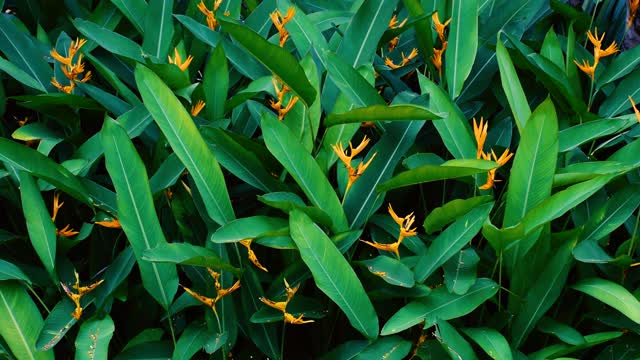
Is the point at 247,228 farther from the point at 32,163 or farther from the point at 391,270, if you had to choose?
the point at 32,163

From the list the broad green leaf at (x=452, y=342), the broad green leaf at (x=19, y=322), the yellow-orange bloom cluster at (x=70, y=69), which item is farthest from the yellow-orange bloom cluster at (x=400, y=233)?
the yellow-orange bloom cluster at (x=70, y=69)

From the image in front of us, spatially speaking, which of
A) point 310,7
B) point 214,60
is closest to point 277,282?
point 214,60

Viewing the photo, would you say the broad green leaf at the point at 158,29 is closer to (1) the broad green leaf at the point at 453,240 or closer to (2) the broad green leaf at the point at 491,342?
(1) the broad green leaf at the point at 453,240

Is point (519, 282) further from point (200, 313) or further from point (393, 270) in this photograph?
point (200, 313)

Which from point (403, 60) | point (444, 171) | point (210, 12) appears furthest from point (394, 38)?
point (444, 171)

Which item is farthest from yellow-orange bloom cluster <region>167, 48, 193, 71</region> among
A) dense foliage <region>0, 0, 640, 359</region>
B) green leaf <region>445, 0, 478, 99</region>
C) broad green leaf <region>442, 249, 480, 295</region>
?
broad green leaf <region>442, 249, 480, 295</region>
